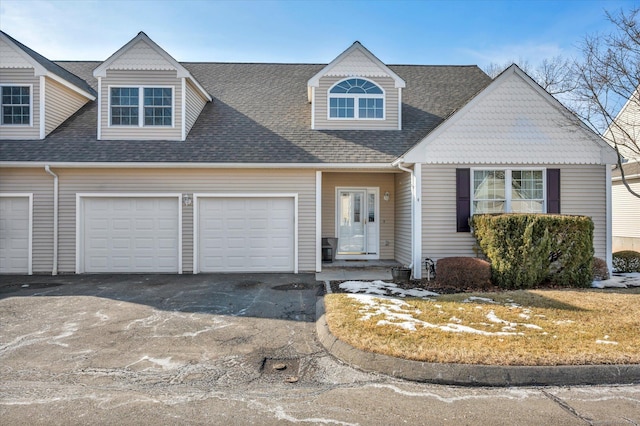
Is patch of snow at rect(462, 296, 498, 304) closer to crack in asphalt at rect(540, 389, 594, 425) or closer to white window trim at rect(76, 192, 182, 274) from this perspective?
crack in asphalt at rect(540, 389, 594, 425)

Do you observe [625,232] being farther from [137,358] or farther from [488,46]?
[137,358]

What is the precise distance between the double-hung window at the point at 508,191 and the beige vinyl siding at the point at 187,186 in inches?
182

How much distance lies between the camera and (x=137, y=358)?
505 cm

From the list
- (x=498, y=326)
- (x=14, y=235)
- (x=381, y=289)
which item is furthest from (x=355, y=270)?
(x=14, y=235)

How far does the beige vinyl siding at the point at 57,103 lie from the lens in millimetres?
12273

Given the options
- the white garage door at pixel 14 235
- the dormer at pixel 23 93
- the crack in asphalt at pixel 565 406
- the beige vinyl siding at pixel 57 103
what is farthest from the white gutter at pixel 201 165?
the crack in asphalt at pixel 565 406

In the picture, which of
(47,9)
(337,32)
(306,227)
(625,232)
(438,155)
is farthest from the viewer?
(625,232)

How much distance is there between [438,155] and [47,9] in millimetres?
10431

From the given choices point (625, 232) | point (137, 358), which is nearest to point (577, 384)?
point (137, 358)

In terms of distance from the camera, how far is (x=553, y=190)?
10703 millimetres

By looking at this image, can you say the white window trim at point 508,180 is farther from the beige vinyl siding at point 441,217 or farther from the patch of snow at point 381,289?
the patch of snow at point 381,289

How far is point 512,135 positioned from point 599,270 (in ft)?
13.1

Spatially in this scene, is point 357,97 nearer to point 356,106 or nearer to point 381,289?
point 356,106

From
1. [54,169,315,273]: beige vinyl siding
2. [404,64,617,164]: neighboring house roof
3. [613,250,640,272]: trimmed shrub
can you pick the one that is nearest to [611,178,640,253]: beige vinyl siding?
[613,250,640,272]: trimmed shrub
